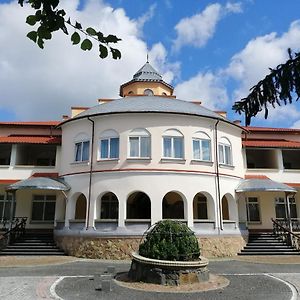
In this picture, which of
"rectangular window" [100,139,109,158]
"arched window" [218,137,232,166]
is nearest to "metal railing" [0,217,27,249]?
"rectangular window" [100,139,109,158]

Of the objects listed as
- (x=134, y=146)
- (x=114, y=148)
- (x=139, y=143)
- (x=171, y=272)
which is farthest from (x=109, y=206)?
(x=171, y=272)

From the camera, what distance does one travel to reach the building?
728 inches

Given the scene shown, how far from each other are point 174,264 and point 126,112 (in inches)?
438

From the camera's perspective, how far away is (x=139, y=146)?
19219 mm

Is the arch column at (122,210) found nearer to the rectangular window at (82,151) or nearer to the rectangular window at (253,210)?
the rectangular window at (82,151)

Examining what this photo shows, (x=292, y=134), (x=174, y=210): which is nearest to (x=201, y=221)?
(x=174, y=210)

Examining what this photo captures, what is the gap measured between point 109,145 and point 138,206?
4.57 meters

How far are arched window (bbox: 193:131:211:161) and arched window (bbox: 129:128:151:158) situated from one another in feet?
9.46

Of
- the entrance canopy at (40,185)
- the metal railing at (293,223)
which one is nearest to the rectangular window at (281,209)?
the metal railing at (293,223)

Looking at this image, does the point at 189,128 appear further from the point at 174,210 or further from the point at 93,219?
the point at 93,219

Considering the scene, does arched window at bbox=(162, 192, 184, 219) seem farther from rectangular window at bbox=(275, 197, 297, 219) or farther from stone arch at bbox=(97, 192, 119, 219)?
rectangular window at bbox=(275, 197, 297, 219)

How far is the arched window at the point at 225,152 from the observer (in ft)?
68.2

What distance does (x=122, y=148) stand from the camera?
19125 mm

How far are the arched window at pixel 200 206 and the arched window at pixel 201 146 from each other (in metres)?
3.42
